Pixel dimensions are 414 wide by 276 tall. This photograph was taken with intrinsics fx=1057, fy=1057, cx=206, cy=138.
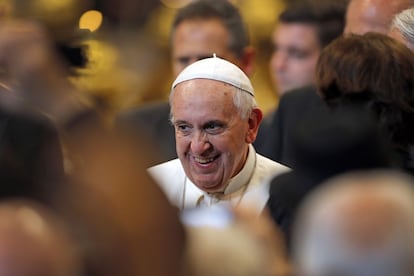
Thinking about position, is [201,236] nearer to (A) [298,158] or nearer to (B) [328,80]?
(A) [298,158]

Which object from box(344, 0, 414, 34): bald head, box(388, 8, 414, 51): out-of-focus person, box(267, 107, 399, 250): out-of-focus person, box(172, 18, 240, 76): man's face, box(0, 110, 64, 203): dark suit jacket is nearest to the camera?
box(0, 110, 64, 203): dark suit jacket

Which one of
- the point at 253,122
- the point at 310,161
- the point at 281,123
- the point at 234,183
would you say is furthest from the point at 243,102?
the point at 310,161

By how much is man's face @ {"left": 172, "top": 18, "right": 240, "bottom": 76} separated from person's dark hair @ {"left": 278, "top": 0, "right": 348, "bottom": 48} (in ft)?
1.96

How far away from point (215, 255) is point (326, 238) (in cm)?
13

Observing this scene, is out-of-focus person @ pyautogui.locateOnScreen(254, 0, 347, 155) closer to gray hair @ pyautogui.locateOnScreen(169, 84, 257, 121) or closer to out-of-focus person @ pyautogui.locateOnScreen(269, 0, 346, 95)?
out-of-focus person @ pyautogui.locateOnScreen(269, 0, 346, 95)

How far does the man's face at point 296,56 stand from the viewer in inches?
183

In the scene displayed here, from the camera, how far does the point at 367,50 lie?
107 inches

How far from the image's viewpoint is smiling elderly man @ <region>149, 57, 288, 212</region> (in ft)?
9.70

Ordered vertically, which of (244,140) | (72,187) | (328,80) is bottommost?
(244,140)

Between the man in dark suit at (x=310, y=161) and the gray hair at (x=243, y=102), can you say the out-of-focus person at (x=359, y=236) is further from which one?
the gray hair at (x=243, y=102)

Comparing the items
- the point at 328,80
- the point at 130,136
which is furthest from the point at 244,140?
the point at 130,136

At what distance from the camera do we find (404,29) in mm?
3350

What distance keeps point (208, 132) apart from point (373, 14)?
1.18 meters

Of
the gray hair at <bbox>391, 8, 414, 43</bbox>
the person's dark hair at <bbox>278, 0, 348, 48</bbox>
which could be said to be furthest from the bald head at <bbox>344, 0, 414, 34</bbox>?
the person's dark hair at <bbox>278, 0, 348, 48</bbox>
